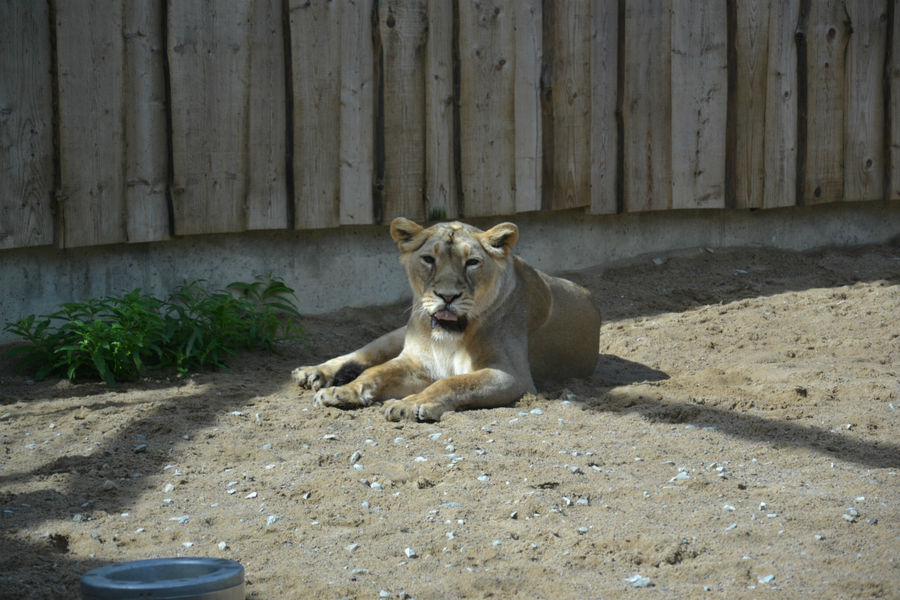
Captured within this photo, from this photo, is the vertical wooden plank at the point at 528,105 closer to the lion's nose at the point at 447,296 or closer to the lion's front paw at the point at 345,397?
the lion's nose at the point at 447,296

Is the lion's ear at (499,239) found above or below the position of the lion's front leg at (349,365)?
above

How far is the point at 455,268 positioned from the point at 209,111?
1.92 meters

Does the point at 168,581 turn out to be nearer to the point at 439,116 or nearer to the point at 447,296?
the point at 447,296

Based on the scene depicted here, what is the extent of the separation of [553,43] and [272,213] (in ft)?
7.98

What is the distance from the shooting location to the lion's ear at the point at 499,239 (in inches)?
236

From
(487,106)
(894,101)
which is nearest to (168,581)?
(487,106)

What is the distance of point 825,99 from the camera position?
339 inches

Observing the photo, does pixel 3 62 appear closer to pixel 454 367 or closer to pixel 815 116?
pixel 454 367

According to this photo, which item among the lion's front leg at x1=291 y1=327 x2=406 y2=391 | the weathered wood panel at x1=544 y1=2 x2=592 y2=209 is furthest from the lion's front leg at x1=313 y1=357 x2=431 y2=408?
the weathered wood panel at x1=544 y1=2 x2=592 y2=209

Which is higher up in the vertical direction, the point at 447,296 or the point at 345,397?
the point at 447,296

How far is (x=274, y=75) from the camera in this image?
22.1ft

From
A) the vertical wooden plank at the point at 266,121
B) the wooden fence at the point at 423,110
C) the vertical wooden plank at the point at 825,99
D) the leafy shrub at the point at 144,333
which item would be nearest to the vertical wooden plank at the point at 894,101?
the wooden fence at the point at 423,110

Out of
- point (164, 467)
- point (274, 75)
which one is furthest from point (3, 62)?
point (164, 467)

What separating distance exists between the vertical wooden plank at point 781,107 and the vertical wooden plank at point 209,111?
4.02 meters
